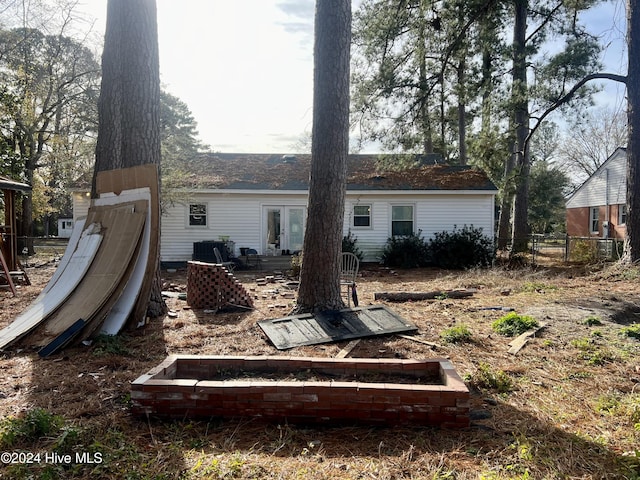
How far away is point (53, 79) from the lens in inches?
774

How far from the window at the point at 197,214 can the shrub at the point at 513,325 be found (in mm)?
12017

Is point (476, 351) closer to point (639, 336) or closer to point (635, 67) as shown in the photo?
point (639, 336)

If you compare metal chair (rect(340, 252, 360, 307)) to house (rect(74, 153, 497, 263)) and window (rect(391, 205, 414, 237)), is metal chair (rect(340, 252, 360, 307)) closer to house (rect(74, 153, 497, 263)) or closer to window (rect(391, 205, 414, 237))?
house (rect(74, 153, 497, 263))

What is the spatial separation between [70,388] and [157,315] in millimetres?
2618

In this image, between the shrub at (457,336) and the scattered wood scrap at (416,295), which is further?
the scattered wood scrap at (416,295)

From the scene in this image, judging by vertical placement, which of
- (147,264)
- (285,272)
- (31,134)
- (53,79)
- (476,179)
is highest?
(53,79)

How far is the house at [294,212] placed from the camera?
1509 cm

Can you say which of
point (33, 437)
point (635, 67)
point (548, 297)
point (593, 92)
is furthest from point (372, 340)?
point (593, 92)

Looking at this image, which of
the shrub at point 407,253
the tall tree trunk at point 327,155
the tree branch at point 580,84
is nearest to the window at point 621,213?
the tree branch at point 580,84

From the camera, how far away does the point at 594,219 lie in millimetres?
25953

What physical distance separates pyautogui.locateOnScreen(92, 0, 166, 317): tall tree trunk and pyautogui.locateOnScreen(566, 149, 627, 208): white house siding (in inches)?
955

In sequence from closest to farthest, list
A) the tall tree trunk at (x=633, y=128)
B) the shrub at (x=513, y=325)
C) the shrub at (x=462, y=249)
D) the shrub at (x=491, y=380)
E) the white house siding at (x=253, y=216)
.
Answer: the shrub at (x=491, y=380), the shrub at (x=513, y=325), the tall tree trunk at (x=633, y=128), the shrub at (x=462, y=249), the white house siding at (x=253, y=216)

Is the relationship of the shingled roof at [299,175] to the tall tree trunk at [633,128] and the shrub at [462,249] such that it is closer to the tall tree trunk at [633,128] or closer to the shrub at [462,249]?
the shrub at [462,249]

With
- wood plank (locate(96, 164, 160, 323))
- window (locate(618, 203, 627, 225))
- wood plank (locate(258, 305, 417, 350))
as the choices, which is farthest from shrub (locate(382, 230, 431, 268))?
window (locate(618, 203, 627, 225))
